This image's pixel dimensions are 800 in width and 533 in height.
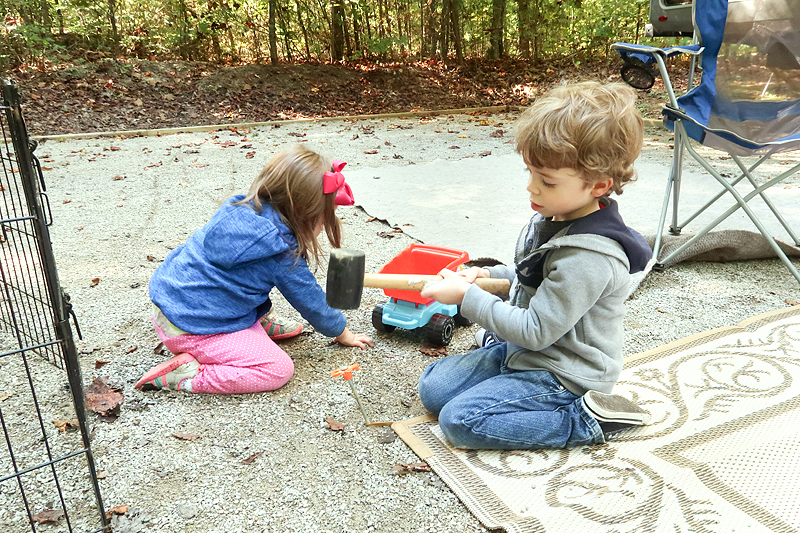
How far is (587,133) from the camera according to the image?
1644 millimetres

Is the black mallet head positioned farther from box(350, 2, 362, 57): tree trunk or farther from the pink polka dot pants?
box(350, 2, 362, 57): tree trunk

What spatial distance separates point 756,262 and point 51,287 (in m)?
3.43

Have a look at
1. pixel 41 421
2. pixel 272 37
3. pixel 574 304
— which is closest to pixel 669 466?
pixel 574 304

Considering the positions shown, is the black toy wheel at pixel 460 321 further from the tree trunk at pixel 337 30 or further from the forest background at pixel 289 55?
the tree trunk at pixel 337 30

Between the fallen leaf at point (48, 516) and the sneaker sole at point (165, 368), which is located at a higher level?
the sneaker sole at point (165, 368)

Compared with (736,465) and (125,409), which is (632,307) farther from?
(125,409)

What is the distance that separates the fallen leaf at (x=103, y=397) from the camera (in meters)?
2.10

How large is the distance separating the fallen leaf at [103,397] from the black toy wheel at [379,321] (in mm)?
1041

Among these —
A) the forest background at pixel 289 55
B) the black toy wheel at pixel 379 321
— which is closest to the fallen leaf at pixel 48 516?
the black toy wheel at pixel 379 321

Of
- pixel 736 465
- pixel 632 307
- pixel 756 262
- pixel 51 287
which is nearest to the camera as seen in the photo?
pixel 51 287

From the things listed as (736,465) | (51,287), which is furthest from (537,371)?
(51,287)

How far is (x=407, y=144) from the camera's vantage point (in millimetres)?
6652

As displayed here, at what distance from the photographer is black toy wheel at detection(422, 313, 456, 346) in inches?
98.7

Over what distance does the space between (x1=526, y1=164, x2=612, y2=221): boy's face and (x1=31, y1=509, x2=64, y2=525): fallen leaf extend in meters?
1.60
